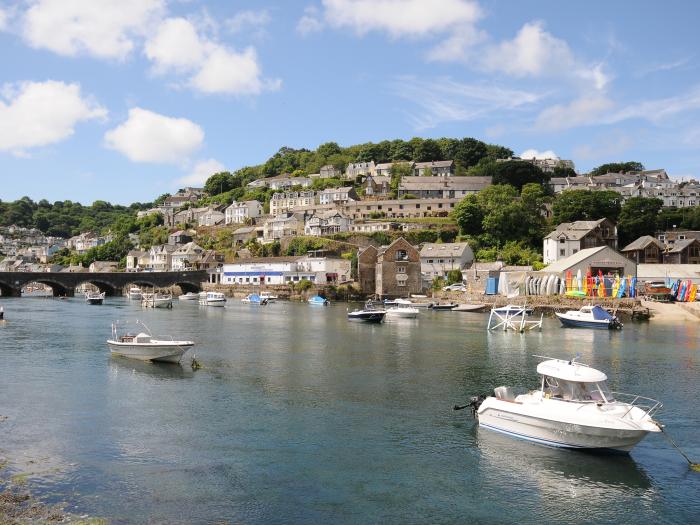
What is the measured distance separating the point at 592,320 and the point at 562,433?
1473 inches

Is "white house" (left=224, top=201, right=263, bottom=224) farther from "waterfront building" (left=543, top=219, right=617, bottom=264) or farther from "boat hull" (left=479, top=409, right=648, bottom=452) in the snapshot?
"boat hull" (left=479, top=409, right=648, bottom=452)

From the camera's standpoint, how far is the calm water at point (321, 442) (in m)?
14.4

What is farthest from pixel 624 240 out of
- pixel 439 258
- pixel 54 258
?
pixel 54 258

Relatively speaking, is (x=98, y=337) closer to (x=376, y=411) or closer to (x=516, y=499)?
(x=376, y=411)

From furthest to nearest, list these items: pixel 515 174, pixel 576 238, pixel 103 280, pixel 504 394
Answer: pixel 515 174, pixel 103 280, pixel 576 238, pixel 504 394

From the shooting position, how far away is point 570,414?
1828 centimetres

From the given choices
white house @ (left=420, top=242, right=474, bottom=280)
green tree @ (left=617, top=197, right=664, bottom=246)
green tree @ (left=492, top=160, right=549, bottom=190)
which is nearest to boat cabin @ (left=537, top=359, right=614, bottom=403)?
white house @ (left=420, top=242, right=474, bottom=280)

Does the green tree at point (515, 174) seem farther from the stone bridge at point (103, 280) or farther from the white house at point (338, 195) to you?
the stone bridge at point (103, 280)

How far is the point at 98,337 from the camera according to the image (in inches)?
1784

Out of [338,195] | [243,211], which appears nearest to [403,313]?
[338,195]

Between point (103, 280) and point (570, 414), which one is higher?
point (103, 280)

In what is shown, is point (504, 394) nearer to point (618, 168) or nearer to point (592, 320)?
point (592, 320)

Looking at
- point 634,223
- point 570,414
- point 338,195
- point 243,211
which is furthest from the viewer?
point 243,211

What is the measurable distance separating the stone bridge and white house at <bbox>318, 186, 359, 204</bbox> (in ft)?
108
